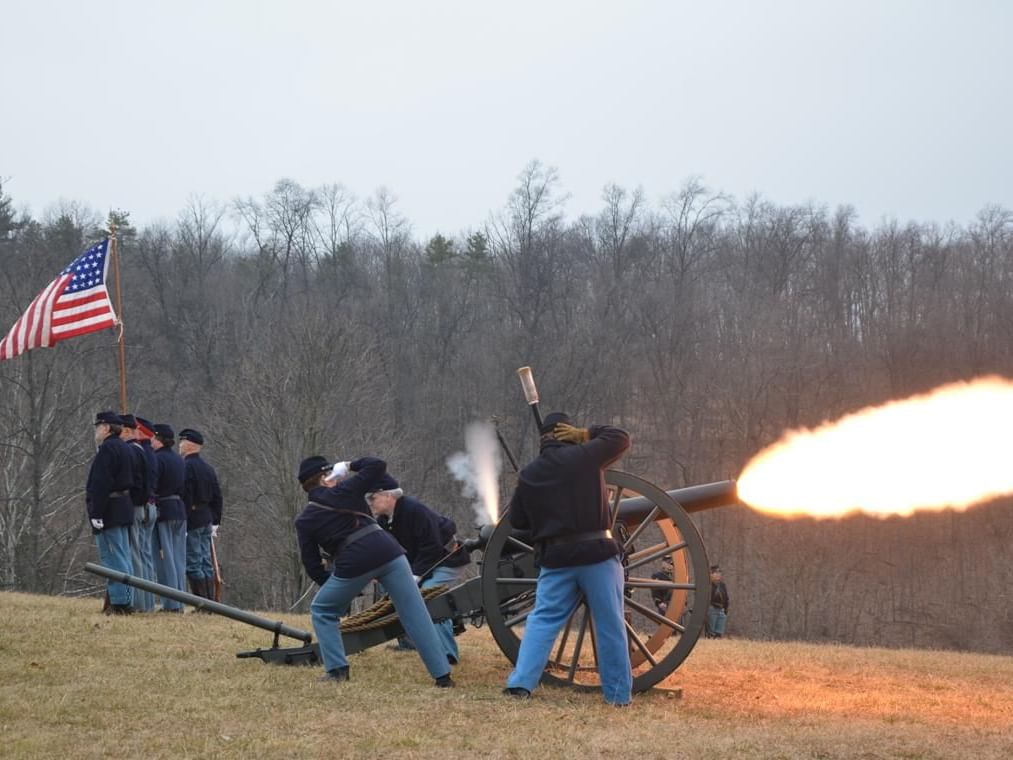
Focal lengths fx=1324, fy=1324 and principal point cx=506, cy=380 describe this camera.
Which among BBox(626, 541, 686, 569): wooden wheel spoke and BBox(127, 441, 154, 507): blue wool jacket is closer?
BBox(626, 541, 686, 569): wooden wheel spoke

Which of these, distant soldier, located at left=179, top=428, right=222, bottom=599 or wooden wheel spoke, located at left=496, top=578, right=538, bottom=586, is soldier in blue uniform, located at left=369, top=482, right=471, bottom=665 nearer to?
wooden wheel spoke, located at left=496, top=578, right=538, bottom=586

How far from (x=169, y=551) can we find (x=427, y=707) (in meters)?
6.37

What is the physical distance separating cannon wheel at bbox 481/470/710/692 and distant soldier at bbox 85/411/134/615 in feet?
15.0

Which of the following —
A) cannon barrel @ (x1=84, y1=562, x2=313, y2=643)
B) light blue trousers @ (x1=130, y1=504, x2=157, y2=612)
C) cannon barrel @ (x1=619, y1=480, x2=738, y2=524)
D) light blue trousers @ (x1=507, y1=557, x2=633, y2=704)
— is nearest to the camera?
light blue trousers @ (x1=507, y1=557, x2=633, y2=704)

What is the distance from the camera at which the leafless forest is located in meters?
35.3

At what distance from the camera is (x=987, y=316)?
45.1 metres

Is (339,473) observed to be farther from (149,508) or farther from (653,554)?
(149,508)

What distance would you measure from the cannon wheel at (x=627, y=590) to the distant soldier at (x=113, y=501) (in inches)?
180

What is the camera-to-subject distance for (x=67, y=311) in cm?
1588

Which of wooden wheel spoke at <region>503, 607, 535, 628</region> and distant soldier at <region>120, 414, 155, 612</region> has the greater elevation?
distant soldier at <region>120, 414, 155, 612</region>

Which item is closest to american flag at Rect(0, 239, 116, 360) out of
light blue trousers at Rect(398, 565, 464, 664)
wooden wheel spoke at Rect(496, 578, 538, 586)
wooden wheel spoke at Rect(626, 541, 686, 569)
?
light blue trousers at Rect(398, 565, 464, 664)

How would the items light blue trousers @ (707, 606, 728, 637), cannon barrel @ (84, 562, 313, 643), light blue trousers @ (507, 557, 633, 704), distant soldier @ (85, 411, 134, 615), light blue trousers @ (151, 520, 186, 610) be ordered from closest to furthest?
light blue trousers @ (507, 557, 633, 704)
cannon barrel @ (84, 562, 313, 643)
distant soldier @ (85, 411, 134, 615)
light blue trousers @ (151, 520, 186, 610)
light blue trousers @ (707, 606, 728, 637)

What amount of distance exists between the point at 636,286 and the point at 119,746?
47.8 m

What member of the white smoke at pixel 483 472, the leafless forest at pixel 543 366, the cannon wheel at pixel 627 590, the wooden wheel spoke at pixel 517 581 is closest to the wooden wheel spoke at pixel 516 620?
the cannon wheel at pixel 627 590
